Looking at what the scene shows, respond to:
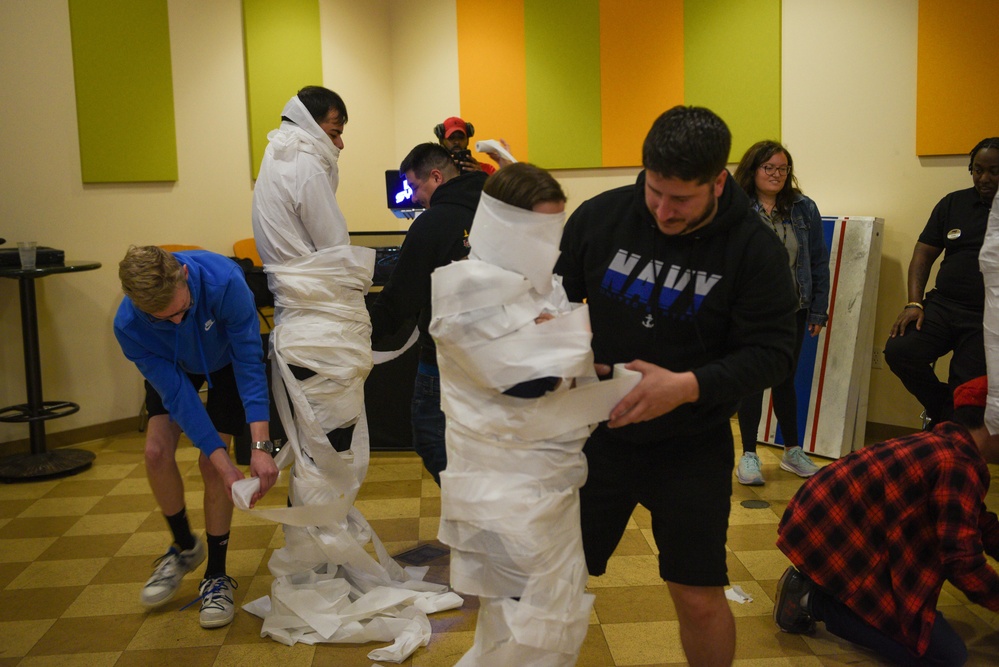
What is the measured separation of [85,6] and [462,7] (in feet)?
7.59

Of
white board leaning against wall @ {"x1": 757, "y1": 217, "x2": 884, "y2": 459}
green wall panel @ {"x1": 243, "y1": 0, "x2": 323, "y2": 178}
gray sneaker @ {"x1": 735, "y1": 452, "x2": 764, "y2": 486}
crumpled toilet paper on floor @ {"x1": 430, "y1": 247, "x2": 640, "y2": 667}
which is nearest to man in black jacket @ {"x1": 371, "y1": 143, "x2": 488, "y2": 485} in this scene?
crumpled toilet paper on floor @ {"x1": 430, "y1": 247, "x2": 640, "y2": 667}

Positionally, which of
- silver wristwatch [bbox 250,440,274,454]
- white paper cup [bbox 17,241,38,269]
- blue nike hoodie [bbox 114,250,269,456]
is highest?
white paper cup [bbox 17,241,38,269]

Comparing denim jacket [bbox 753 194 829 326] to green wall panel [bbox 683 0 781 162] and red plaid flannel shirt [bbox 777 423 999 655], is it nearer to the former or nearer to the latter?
green wall panel [bbox 683 0 781 162]

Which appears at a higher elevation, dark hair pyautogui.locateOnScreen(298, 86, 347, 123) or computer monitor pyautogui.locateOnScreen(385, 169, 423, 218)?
dark hair pyautogui.locateOnScreen(298, 86, 347, 123)

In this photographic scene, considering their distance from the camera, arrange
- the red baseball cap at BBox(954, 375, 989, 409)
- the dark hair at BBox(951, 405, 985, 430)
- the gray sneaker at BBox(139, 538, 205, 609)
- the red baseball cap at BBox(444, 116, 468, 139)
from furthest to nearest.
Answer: the red baseball cap at BBox(444, 116, 468, 139) < the gray sneaker at BBox(139, 538, 205, 609) < the red baseball cap at BBox(954, 375, 989, 409) < the dark hair at BBox(951, 405, 985, 430)

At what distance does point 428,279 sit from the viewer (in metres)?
2.76

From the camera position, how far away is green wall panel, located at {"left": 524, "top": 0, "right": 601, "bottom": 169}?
571cm

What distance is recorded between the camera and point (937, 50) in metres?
4.61

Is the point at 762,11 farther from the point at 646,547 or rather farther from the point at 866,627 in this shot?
the point at 866,627

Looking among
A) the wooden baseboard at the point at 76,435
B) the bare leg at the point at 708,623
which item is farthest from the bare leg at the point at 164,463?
the wooden baseboard at the point at 76,435

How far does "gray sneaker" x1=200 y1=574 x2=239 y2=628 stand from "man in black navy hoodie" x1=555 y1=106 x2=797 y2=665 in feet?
4.49

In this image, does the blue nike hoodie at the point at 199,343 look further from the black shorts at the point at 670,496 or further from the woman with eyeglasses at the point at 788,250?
the woman with eyeglasses at the point at 788,250

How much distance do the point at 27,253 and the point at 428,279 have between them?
2668 millimetres

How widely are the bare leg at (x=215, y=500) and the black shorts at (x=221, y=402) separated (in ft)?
0.17
